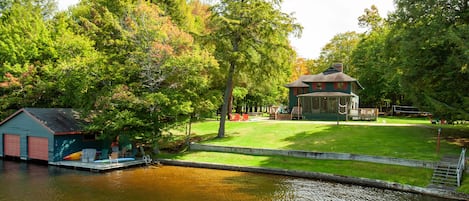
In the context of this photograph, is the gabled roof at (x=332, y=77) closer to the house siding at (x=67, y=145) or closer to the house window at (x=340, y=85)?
the house window at (x=340, y=85)

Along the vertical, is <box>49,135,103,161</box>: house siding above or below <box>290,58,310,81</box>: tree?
below

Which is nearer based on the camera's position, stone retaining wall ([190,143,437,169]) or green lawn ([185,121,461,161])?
stone retaining wall ([190,143,437,169])

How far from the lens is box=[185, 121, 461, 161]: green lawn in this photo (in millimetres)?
21766

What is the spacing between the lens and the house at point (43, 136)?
937 inches

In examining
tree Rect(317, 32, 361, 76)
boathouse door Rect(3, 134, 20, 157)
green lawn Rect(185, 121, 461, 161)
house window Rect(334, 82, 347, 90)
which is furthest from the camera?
tree Rect(317, 32, 361, 76)

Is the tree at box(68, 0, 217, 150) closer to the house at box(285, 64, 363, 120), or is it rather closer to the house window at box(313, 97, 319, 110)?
the house at box(285, 64, 363, 120)

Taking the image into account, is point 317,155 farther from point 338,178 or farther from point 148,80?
point 148,80

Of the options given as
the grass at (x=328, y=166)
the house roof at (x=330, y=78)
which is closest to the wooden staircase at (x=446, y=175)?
the grass at (x=328, y=166)

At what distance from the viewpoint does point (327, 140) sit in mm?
25406

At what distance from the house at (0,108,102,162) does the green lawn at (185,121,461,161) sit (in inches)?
367

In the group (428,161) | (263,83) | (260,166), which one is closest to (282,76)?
(263,83)

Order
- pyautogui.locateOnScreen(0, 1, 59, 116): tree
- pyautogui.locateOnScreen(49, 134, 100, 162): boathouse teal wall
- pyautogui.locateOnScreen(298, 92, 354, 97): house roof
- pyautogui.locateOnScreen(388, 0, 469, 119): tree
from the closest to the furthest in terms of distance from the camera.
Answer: pyautogui.locateOnScreen(388, 0, 469, 119): tree < pyautogui.locateOnScreen(49, 134, 100, 162): boathouse teal wall < pyautogui.locateOnScreen(0, 1, 59, 116): tree < pyautogui.locateOnScreen(298, 92, 354, 97): house roof

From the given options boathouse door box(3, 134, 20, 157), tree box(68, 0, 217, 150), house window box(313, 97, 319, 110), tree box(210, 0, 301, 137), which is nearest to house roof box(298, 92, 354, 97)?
house window box(313, 97, 319, 110)

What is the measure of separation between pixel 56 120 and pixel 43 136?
1.55 m
